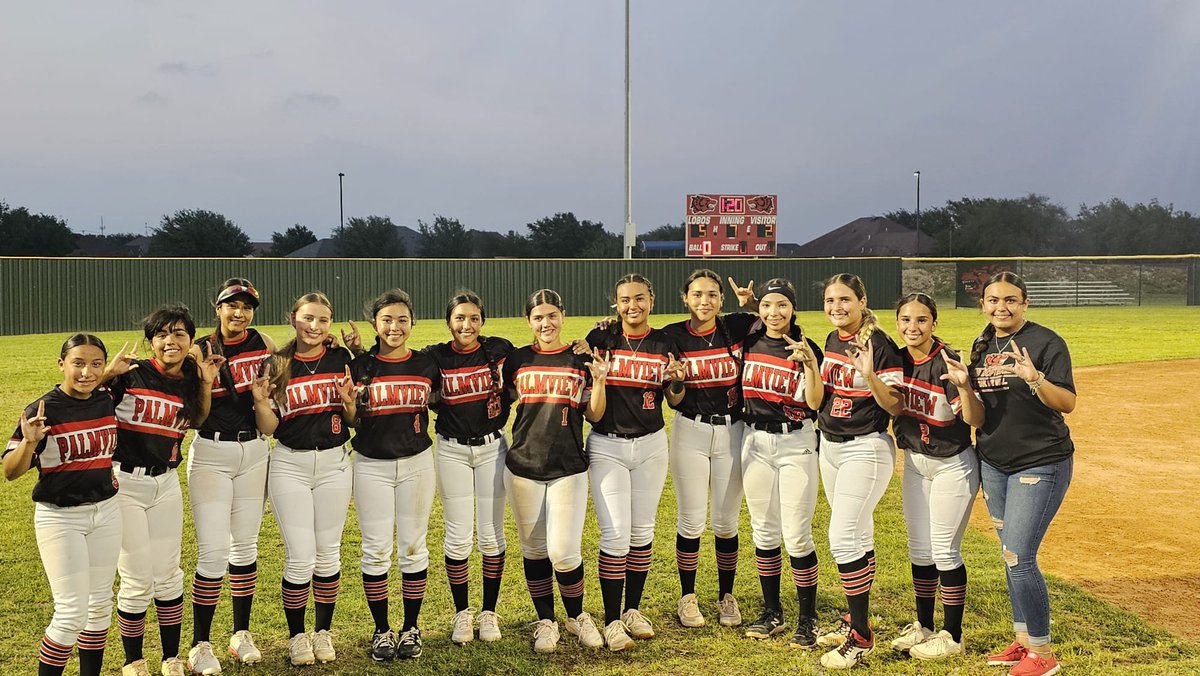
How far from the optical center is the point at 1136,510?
7.20 meters

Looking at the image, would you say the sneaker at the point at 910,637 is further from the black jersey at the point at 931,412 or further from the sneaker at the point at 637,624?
the sneaker at the point at 637,624

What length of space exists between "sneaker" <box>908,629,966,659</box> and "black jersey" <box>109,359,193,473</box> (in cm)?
344

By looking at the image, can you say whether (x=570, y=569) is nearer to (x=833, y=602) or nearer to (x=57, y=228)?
(x=833, y=602)

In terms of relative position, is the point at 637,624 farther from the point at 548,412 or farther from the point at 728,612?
the point at 548,412

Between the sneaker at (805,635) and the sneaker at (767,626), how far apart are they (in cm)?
12

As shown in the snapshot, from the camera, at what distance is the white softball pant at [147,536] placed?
3.72 meters

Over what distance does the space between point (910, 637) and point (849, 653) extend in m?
0.39

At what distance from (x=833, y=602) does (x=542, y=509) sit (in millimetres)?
1802

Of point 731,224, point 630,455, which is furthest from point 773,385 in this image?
point 731,224

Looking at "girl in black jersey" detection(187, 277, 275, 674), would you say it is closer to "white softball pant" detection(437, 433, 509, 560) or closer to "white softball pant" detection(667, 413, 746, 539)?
"white softball pant" detection(437, 433, 509, 560)

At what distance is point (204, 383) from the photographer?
395 centimetres

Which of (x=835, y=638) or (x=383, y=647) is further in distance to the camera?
(x=835, y=638)

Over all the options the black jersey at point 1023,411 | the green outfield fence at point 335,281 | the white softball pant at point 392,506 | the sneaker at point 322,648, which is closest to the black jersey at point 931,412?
the black jersey at point 1023,411

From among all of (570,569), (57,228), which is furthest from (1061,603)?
(57,228)
